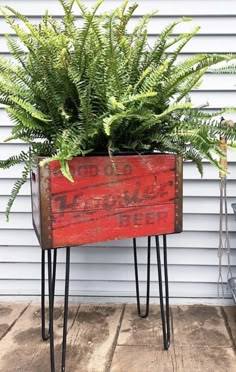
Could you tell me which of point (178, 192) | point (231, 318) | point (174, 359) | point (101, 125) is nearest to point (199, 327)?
point (231, 318)

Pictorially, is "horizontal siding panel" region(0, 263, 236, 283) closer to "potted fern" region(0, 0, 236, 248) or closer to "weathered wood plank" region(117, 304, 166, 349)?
"weathered wood plank" region(117, 304, 166, 349)

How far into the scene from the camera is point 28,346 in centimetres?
169

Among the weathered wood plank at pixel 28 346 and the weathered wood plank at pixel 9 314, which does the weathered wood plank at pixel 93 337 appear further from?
the weathered wood plank at pixel 9 314

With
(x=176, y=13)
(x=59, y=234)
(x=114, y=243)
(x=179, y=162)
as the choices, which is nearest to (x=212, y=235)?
(x=114, y=243)

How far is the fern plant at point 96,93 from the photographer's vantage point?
4.06 feet

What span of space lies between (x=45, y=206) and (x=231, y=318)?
1160 millimetres

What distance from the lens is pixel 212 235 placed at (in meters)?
2.05

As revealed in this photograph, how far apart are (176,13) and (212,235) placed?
3.72 feet

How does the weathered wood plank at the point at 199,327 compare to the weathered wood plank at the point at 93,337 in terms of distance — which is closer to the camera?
the weathered wood plank at the point at 93,337

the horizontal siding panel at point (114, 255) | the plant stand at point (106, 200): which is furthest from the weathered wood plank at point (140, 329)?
the plant stand at point (106, 200)

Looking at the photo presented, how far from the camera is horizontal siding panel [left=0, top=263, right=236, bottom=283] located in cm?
207

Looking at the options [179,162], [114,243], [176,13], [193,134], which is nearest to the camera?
[193,134]

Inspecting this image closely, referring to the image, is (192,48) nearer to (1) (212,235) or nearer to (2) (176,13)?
(2) (176,13)

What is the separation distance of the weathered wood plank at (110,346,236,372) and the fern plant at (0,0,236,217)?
0.81m
